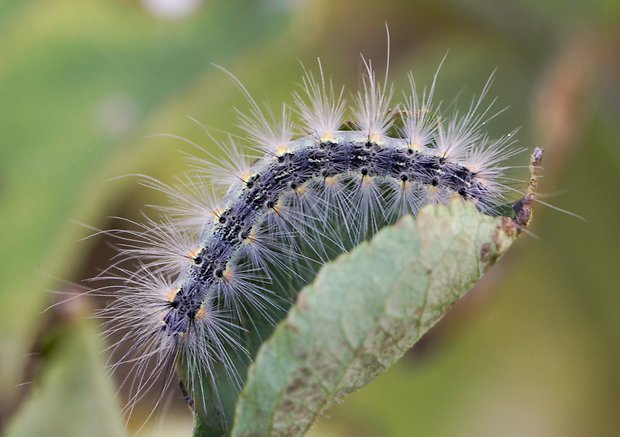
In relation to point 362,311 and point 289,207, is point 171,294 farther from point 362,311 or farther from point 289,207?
point 362,311

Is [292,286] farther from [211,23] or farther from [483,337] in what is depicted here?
[211,23]

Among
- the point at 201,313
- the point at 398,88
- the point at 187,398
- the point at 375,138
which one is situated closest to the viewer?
the point at 187,398

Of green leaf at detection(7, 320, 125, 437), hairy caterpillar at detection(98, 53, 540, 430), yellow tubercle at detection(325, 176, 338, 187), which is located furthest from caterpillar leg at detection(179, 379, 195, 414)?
yellow tubercle at detection(325, 176, 338, 187)

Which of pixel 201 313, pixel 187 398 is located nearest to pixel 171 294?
pixel 201 313

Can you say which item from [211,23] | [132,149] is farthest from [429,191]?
[211,23]

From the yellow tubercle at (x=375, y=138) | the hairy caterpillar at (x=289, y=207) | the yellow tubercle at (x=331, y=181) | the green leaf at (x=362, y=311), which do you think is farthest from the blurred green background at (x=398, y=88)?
the green leaf at (x=362, y=311)

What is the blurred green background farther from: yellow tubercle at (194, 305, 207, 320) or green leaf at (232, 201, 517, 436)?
green leaf at (232, 201, 517, 436)
